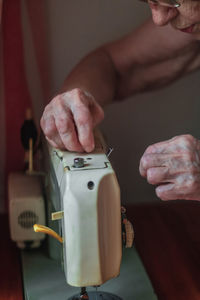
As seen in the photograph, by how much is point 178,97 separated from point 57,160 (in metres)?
0.77

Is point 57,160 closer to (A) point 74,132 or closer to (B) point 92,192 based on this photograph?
(A) point 74,132

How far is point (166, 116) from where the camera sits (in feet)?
6.04

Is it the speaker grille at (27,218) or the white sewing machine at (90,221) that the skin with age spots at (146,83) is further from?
the speaker grille at (27,218)

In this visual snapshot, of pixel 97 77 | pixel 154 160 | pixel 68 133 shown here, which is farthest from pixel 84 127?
pixel 97 77

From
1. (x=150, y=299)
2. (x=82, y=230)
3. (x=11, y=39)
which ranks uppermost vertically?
(x=11, y=39)

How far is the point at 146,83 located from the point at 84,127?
0.63 meters

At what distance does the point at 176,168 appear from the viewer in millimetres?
1126

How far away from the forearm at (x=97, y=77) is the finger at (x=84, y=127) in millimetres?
313

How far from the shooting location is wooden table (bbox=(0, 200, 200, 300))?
4.38 ft

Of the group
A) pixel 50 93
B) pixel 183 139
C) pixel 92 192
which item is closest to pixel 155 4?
pixel 183 139

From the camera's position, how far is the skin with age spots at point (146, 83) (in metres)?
1.13

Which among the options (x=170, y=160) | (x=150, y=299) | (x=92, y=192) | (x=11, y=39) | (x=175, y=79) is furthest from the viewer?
(x=175, y=79)

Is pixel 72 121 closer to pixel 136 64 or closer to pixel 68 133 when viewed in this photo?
pixel 68 133

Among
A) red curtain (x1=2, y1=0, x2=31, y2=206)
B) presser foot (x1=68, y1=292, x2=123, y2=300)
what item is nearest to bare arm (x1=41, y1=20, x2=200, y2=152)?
red curtain (x1=2, y1=0, x2=31, y2=206)
